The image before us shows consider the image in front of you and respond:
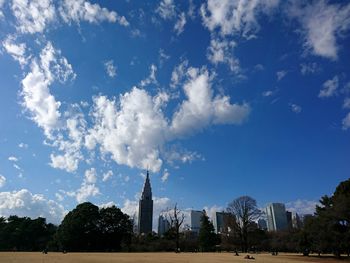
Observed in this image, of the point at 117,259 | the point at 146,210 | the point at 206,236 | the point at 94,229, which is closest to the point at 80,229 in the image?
the point at 94,229

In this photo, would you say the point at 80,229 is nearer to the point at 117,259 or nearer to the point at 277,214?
the point at 117,259

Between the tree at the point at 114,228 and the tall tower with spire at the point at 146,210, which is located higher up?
the tall tower with spire at the point at 146,210

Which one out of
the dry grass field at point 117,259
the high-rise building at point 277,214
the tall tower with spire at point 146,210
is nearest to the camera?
the dry grass field at point 117,259

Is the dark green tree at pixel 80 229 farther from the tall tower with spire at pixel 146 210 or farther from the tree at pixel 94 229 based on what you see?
the tall tower with spire at pixel 146 210

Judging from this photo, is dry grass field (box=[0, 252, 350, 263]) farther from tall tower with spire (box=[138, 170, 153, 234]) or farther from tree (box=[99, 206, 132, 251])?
tall tower with spire (box=[138, 170, 153, 234])

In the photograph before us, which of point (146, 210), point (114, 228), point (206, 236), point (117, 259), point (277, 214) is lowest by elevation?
point (117, 259)

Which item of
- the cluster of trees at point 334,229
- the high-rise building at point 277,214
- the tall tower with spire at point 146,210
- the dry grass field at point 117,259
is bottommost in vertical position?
the dry grass field at point 117,259

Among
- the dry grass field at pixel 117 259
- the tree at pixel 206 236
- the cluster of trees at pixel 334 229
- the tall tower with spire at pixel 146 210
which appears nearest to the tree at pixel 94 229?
the tree at pixel 206 236

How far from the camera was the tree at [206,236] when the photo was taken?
71.6 m

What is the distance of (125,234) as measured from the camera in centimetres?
6506

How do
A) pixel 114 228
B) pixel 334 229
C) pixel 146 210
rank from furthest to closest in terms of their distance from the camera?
1. pixel 146 210
2. pixel 114 228
3. pixel 334 229

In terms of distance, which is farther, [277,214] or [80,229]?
[277,214]

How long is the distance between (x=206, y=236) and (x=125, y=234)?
1881 cm

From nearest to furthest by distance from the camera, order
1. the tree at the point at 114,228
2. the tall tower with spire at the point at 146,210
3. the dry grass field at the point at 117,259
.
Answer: the dry grass field at the point at 117,259
the tree at the point at 114,228
the tall tower with spire at the point at 146,210
